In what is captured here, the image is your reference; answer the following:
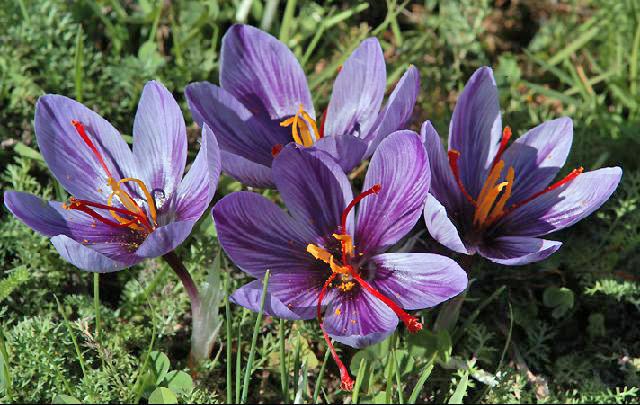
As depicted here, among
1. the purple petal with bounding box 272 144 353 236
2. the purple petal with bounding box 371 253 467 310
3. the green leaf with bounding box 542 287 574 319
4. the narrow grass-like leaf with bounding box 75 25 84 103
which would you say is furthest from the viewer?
the narrow grass-like leaf with bounding box 75 25 84 103

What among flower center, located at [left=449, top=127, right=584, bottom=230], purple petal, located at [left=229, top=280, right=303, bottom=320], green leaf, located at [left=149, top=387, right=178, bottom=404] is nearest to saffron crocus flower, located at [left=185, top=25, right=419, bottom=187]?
flower center, located at [left=449, top=127, right=584, bottom=230]

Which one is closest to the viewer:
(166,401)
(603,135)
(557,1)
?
(166,401)

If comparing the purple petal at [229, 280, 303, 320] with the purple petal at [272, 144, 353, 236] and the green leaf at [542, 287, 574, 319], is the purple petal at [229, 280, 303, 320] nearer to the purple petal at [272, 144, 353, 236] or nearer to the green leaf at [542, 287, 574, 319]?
the purple petal at [272, 144, 353, 236]

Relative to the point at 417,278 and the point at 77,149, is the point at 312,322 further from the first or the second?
the point at 77,149

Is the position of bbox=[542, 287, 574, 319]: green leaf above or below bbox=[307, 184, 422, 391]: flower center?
below

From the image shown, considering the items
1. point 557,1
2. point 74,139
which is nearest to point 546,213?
point 74,139

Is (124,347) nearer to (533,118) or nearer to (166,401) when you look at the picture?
(166,401)

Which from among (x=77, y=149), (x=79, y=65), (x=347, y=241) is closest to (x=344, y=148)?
(x=347, y=241)
